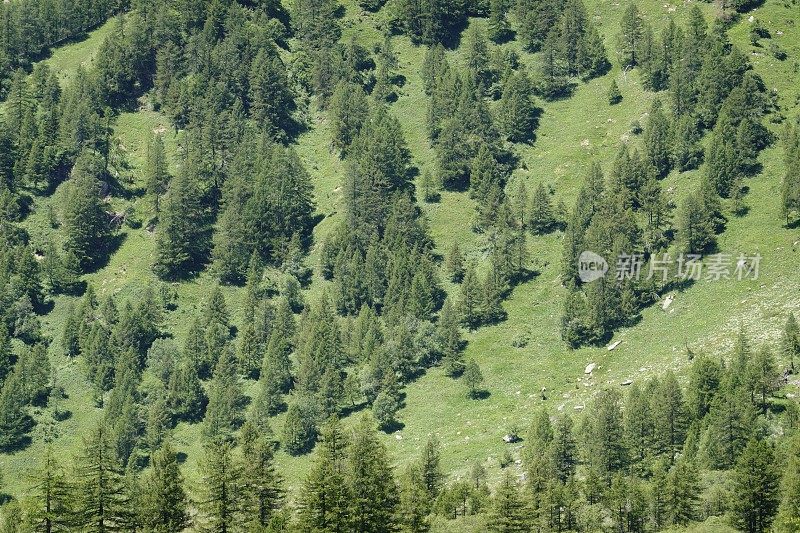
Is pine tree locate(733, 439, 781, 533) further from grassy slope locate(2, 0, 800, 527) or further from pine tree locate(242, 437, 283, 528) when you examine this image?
pine tree locate(242, 437, 283, 528)

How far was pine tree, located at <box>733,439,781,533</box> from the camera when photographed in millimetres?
103375

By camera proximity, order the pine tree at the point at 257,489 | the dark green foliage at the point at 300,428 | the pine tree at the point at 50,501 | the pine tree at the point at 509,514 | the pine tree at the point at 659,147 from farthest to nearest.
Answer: the pine tree at the point at 659,147, the dark green foliage at the point at 300,428, the pine tree at the point at 509,514, the pine tree at the point at 257,489, the pine tree at the point at 50,501

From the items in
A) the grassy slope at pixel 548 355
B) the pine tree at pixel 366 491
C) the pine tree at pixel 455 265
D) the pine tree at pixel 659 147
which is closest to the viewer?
the pine tree at pixel 366 491

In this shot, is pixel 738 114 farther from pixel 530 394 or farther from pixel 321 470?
pixel 321 470

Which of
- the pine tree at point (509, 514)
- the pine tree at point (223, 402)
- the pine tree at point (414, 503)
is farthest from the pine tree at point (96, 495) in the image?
the pine tree at point (223, 402)

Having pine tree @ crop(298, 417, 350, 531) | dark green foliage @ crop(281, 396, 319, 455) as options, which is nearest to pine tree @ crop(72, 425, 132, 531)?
pine tree @ crop(298, 417, 350, 531)

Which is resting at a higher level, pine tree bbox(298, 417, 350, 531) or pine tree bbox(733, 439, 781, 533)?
pine tree bbox(298, 417, 350, 531)

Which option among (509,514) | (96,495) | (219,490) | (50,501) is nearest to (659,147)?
(509,514)

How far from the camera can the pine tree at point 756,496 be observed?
103375 mm

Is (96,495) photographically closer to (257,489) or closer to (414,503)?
(257,489)

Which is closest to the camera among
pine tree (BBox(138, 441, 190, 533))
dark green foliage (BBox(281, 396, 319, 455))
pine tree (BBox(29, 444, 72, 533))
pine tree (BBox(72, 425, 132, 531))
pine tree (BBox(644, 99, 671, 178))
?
pine tree (BBox(29, 444, 72, 533))

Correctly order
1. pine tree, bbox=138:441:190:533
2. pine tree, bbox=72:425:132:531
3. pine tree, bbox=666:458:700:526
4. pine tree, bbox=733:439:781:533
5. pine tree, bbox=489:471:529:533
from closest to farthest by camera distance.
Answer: pine tree, bbox=72:425:132:531, pine tree, bbox=138:441:190:533, pine tree, bbox=489:471:529:533, pine tree, bbox=733:439:781:533, pine tree, bbox=666:458:700:526

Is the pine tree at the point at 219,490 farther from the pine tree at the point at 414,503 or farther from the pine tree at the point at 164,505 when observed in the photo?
the pine tree at the point at 414,503

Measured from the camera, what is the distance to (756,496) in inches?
4082
